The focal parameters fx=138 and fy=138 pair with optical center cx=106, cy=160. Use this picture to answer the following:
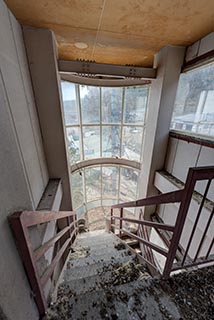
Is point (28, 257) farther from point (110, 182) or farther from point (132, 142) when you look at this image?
point (110, 182)

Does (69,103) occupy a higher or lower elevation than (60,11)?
lower

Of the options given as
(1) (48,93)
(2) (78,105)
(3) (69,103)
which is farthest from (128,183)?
(1) (48,93)

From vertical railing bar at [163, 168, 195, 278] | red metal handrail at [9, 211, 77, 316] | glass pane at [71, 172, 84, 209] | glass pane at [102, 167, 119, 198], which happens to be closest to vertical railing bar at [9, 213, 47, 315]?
red metal handrail at [9, 211, 77, 316]

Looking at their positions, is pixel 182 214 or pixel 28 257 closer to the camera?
pixel 28 257

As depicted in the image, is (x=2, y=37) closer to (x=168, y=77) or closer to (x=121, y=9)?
(x=121, y=9)

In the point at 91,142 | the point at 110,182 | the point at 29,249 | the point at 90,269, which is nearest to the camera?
the point at 29,249

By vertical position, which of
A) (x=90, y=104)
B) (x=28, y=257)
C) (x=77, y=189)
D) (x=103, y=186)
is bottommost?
(x=103, y=186)

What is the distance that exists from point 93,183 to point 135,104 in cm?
322

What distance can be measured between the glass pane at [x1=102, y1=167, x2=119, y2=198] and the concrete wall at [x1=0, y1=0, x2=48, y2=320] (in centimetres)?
295

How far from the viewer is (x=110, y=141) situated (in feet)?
15.9

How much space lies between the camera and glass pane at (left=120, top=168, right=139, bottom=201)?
17.0ft

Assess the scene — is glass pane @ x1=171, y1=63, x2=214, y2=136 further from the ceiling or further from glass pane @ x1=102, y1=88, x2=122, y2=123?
glass pane @ x1=102, y1=88, x2=122, y2=123

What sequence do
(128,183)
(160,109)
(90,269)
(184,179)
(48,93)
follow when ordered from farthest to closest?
(128,183) < (160,109) < (184,179) < (48,93) < (90,269)

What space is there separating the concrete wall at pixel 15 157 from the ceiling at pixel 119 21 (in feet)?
1.39
